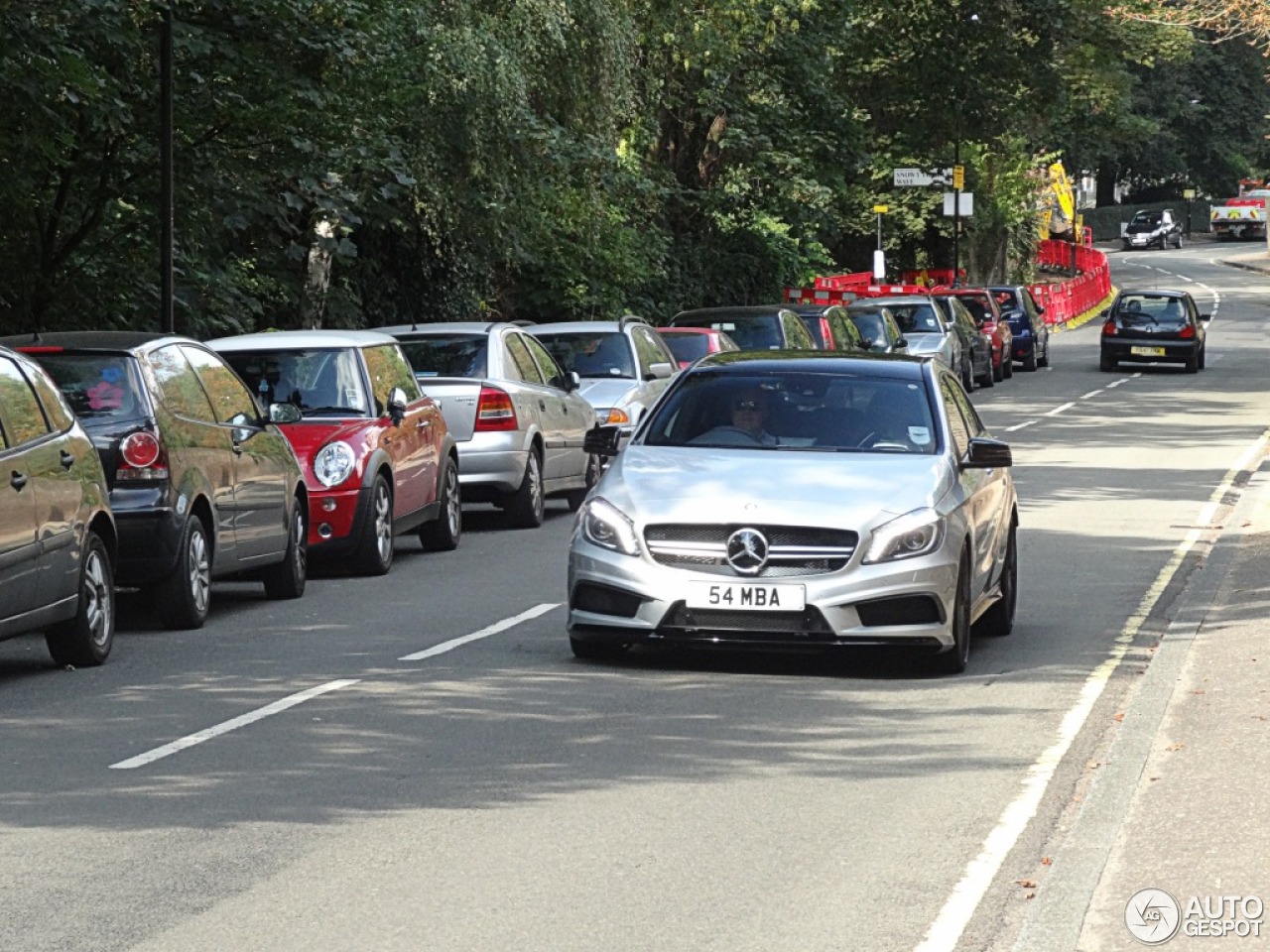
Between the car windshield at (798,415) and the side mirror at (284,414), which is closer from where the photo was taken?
the car windshield at (798,415)

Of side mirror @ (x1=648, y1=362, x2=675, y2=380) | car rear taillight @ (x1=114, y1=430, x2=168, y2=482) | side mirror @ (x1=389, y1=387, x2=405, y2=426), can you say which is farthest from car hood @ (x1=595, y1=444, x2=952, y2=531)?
side mirror @ (x1=648, y1=362, x2=675, y2=380)

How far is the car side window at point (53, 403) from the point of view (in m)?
11.6

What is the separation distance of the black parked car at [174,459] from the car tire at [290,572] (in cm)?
Answer: 15

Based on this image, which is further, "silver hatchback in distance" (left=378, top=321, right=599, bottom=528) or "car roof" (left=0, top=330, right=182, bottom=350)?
"silver hatchback in distance" (left=378, top=321, right=599, bottom=528)

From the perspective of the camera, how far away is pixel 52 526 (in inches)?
439

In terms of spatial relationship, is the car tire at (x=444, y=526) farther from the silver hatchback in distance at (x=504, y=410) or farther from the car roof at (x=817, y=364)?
the car roof at (x=817, y=364)

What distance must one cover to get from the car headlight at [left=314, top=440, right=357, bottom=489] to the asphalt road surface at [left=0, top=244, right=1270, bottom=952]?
100 centimetres

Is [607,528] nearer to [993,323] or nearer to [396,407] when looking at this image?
[396,407]

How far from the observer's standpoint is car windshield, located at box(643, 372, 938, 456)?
471 inches

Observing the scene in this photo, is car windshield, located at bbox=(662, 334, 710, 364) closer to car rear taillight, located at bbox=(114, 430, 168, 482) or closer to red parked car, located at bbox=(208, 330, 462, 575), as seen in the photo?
red parked car, located at bbox=(208, 330, 462, 575)

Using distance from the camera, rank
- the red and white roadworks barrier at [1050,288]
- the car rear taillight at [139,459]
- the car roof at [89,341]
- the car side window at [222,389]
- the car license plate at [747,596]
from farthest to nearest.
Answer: the red and white roadworks barrier at [1050,288] → the car side window at [222,389] → the car roof at [89,341] → the car rear taillight at [139,459] → the car license plate at [747,596]

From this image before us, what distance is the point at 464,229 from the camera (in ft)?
97.4

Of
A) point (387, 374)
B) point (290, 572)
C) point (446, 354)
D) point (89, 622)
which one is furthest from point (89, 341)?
point (446, 354)

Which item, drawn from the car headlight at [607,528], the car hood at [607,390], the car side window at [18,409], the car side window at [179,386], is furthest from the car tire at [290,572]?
the car hood at [607,390]
